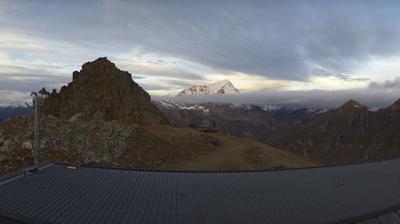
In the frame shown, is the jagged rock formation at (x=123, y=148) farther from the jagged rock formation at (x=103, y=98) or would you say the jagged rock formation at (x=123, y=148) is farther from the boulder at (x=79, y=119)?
the jagged rock formation at (x=103, y=98)

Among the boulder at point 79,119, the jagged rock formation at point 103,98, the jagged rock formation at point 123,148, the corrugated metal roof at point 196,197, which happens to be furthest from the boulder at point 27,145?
the jagged rock formation at point 103,98

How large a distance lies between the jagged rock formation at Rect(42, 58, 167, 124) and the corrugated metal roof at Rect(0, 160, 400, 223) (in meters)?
66.5

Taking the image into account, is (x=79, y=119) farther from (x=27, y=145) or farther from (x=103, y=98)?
(x=103, y=98)

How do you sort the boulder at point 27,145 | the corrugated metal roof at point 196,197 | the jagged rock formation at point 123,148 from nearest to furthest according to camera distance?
the corrugated metal roof at point 196,197, the boulder at point 27,145, the jagged rock formation at point 123,148

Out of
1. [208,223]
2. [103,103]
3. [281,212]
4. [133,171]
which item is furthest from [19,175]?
[103,103]

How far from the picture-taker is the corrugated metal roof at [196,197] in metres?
18.1

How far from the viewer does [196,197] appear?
21.8m

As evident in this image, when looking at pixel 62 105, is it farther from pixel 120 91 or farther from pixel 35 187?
pixel 35 187

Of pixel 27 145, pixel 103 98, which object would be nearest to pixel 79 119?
pixel 27 145

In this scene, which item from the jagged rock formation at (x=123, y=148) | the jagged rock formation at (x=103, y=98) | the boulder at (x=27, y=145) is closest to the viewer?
the boulder at (x=27, y=145)

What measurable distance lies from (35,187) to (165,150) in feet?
125

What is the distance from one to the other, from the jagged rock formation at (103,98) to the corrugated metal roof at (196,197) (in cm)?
6645

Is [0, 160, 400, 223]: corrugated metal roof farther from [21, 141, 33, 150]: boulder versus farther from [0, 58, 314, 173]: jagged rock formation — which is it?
[21, 141, 33, 150]: boulder

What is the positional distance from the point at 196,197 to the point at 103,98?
8173 cm
